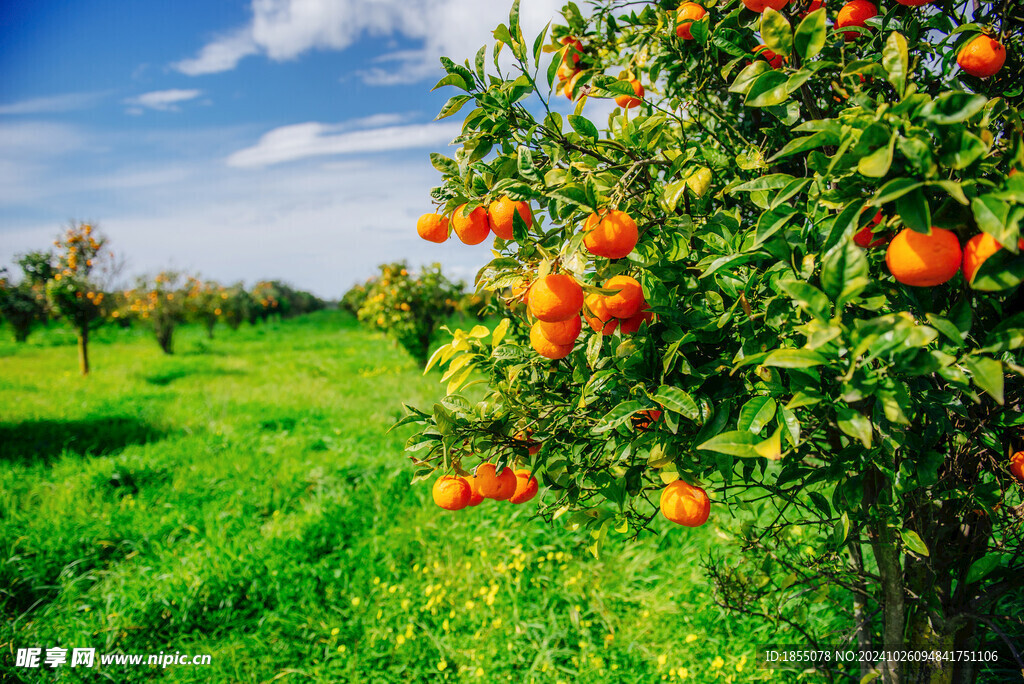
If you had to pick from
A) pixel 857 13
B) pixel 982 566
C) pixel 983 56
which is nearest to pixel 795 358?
Answer: pixel 983 56

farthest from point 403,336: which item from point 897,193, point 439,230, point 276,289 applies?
point 276,289

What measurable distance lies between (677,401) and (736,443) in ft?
0.44

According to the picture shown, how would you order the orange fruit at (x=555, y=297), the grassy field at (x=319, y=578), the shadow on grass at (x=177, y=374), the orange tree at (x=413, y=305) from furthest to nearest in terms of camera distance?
the orange tree at (x=413, y=305), the shadow on grass at (x=177, y=374), the grassy field at (x=319, y=578), the orange fruit at (x=555, y=297)

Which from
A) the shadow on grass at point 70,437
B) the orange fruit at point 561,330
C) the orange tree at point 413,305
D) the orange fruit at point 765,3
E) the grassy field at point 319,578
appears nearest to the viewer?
the orange fruit at point 561,330

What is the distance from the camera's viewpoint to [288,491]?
4.00 m

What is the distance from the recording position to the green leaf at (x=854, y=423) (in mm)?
834

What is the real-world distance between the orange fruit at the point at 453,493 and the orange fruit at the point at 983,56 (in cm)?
142

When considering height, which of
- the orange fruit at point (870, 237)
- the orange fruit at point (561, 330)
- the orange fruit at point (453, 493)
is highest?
the orange fruit at point (870, 237)

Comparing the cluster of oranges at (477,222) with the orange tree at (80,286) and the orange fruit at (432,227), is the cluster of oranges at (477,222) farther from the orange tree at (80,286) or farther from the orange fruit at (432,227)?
the orange tree at (80,286)

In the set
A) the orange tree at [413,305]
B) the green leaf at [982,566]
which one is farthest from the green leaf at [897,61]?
the orange tree at [413,305]

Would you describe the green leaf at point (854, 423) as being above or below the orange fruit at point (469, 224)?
below

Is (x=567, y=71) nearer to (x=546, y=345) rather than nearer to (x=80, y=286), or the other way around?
(x=546, y=345)

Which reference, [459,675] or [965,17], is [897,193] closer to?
[965,17]

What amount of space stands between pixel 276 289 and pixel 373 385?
1039 inches
